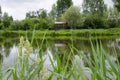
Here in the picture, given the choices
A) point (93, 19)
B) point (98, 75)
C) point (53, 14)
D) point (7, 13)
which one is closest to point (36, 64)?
point (98, 75)

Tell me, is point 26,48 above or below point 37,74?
above

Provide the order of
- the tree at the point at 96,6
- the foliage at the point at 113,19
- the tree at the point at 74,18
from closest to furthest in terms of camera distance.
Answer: the tree at the point at 74,18 → the foliage at the point at 113,19 → the tree at the point at 96,6

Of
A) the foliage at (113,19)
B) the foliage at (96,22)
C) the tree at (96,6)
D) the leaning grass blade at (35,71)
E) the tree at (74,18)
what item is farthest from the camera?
the tree at (96,6)

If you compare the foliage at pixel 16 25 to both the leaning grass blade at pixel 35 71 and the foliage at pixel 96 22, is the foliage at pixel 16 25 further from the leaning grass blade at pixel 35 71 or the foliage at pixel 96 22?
the leaning grass blade at pixel 35 71

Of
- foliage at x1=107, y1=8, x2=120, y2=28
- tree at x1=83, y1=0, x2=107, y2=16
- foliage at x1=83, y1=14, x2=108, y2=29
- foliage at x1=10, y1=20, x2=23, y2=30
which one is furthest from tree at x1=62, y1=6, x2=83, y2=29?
tree at x1=83, y1=0, x2=107, y2=16

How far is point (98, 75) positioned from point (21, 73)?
16.7 inches

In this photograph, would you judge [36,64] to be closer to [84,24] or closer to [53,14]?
[84,24]

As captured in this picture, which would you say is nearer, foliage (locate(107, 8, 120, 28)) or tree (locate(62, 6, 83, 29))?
tree (locate(62, 6, 83, 29))

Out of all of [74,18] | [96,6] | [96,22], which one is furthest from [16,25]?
[96,6]

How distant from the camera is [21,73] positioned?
5.33ft

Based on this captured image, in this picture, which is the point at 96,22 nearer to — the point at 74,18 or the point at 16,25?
the point at 74,18

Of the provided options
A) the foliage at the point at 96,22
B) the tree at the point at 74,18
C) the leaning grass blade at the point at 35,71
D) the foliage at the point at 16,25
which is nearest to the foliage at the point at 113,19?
the foliage at the point at 96,22

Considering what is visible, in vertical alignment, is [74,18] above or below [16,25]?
above

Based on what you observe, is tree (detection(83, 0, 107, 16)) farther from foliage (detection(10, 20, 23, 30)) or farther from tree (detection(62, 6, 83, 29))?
foliage (detection(10, 20, 23, 30))
